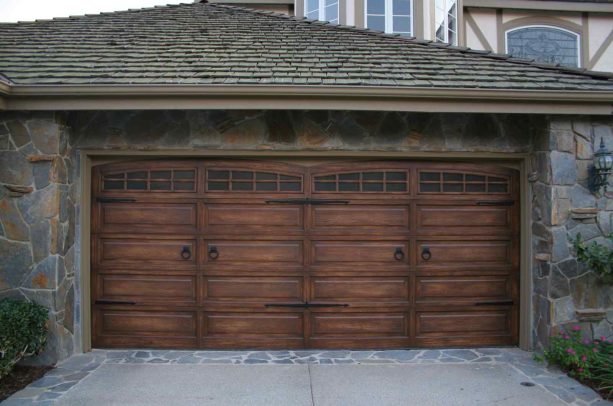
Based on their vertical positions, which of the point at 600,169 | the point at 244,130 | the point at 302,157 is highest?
the point at 244,130

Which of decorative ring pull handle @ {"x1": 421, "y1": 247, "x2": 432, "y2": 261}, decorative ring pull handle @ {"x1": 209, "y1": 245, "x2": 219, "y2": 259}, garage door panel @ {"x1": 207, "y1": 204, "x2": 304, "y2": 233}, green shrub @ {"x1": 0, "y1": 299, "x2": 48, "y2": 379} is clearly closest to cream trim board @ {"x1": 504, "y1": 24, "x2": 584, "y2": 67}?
decorative ring pull handle @ {"x1": 421, "y1": 247, "x2": 432, "y2": 261}

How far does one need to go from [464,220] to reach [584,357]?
186 cm

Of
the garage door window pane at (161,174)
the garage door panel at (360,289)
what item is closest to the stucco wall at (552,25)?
the garage door panel at (360,289)

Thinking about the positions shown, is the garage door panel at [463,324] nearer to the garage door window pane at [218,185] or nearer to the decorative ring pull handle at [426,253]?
the decorative ring pull handle at [426,253]

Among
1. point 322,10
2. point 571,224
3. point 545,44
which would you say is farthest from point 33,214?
point 545,44

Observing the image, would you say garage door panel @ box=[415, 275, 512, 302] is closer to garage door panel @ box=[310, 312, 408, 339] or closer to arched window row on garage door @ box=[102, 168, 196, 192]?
garage door panel @ box=[310, 312, 408, 339]

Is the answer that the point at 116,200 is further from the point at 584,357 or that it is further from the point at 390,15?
the point at 390,15

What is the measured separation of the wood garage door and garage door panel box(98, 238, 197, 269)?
0.04 feet

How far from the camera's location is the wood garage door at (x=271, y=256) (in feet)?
18.8

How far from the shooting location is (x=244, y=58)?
588 cm

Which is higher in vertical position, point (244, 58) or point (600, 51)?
point (600, 51)

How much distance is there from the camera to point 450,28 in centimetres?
980

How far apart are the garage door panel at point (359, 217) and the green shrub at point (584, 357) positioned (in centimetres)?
202

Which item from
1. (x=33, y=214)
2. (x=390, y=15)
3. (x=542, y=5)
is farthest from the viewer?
(x=542, y=5)
